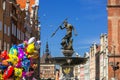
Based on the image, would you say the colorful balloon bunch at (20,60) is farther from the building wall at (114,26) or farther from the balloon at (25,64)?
the building wall at (114,26)

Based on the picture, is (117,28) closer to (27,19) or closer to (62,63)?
(27,19)

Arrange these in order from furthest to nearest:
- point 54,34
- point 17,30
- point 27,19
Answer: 1. point 27,19
2. point 17,30
3. point 54,34

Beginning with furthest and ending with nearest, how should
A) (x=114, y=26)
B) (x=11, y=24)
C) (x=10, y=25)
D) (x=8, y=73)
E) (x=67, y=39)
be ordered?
(x=114, y=26) → (x=11, y=24) → (x=10, y=25) → (x=67, y=39) → (x=8, y=73)

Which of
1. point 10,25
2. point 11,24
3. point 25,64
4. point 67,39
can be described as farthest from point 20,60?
point 11,24

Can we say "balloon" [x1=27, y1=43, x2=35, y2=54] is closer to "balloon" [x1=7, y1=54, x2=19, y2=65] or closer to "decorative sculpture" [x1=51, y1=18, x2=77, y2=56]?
"balloon" [x1=7, y1=54, x2=19, y2=65]

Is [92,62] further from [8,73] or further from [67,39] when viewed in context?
[8,73]

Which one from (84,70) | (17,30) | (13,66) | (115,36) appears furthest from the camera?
(84,70)

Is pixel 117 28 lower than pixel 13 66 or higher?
higher

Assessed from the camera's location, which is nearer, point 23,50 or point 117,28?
point 23,50

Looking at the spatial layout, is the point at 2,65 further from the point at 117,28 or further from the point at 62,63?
the point at 117,28

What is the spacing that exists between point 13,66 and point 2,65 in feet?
1.62

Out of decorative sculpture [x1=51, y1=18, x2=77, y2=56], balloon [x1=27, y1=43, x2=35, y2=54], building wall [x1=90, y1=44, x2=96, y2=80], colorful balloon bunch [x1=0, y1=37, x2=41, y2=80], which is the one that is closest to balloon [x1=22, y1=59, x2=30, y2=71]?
colorful balloon bunch [x1=0, y1=37, x2=41, y2=80]

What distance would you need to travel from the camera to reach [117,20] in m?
70.9

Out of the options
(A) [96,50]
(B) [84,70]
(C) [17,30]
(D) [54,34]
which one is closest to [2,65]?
(D) [54,34]
